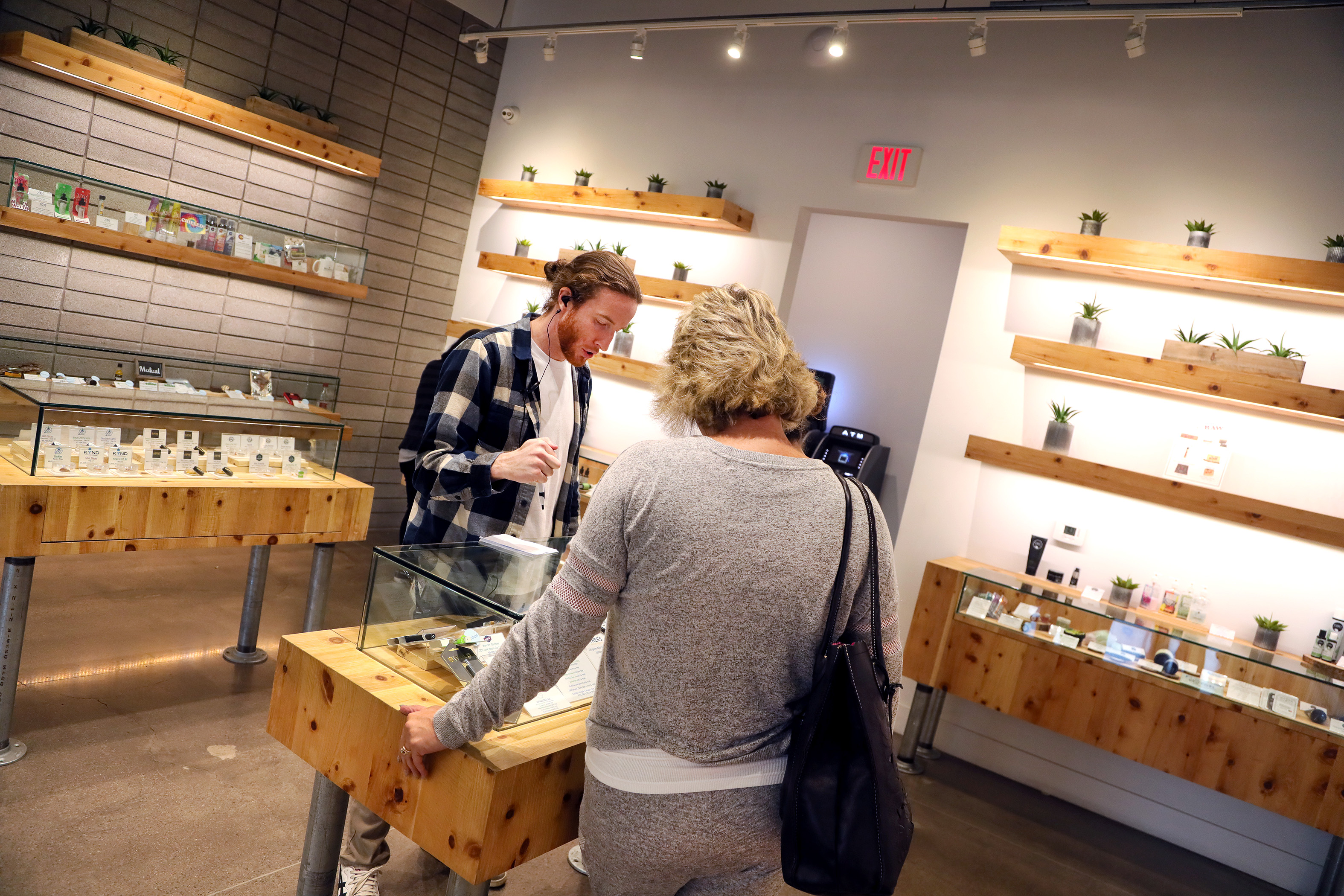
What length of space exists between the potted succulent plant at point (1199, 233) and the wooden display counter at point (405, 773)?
11.6 feet

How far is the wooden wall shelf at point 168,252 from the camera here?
4156 millimetres

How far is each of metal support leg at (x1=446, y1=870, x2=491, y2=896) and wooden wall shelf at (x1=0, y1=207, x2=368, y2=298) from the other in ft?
13.6

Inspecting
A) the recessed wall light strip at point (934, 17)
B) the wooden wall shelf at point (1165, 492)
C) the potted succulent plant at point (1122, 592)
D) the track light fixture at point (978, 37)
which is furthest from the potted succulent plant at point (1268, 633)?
the track light fixture at point (978, 37)

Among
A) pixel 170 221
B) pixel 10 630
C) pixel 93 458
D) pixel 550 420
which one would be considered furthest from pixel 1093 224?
pixel 170 221

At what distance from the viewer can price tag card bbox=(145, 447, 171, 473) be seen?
2695mm

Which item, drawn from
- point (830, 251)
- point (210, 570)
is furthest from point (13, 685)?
point (830, 251)

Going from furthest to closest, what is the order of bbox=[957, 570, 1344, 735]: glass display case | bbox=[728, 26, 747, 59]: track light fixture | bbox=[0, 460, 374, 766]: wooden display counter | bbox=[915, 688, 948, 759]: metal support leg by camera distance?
bbox=[728, 26, 747, 59]: track light fixture, bbox=[915, 688, 948, 759]: metal support leg, bbox=[957, 570, 1344, 735]: glass display case, bbox=[0, 460, 374, 766]: wooden display counter

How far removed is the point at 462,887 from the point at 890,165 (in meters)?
4.16

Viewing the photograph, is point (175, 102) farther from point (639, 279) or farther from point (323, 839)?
point (323, 839)

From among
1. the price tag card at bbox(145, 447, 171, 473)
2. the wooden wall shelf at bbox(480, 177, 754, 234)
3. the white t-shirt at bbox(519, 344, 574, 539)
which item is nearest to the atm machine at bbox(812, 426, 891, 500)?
the wooden wall shelf at bbox(480, 177, 754, 234)

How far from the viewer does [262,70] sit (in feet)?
16.8

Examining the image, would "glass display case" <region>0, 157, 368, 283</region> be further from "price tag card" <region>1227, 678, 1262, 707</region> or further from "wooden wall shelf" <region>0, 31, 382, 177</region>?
"price tag card" <region>1227, 678, 1262, 707</region>

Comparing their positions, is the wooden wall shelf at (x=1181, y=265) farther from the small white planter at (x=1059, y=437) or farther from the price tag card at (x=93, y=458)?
the price tag card at (x=93, y=458)

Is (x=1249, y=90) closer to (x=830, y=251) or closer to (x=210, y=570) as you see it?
(x=830, y=251)
